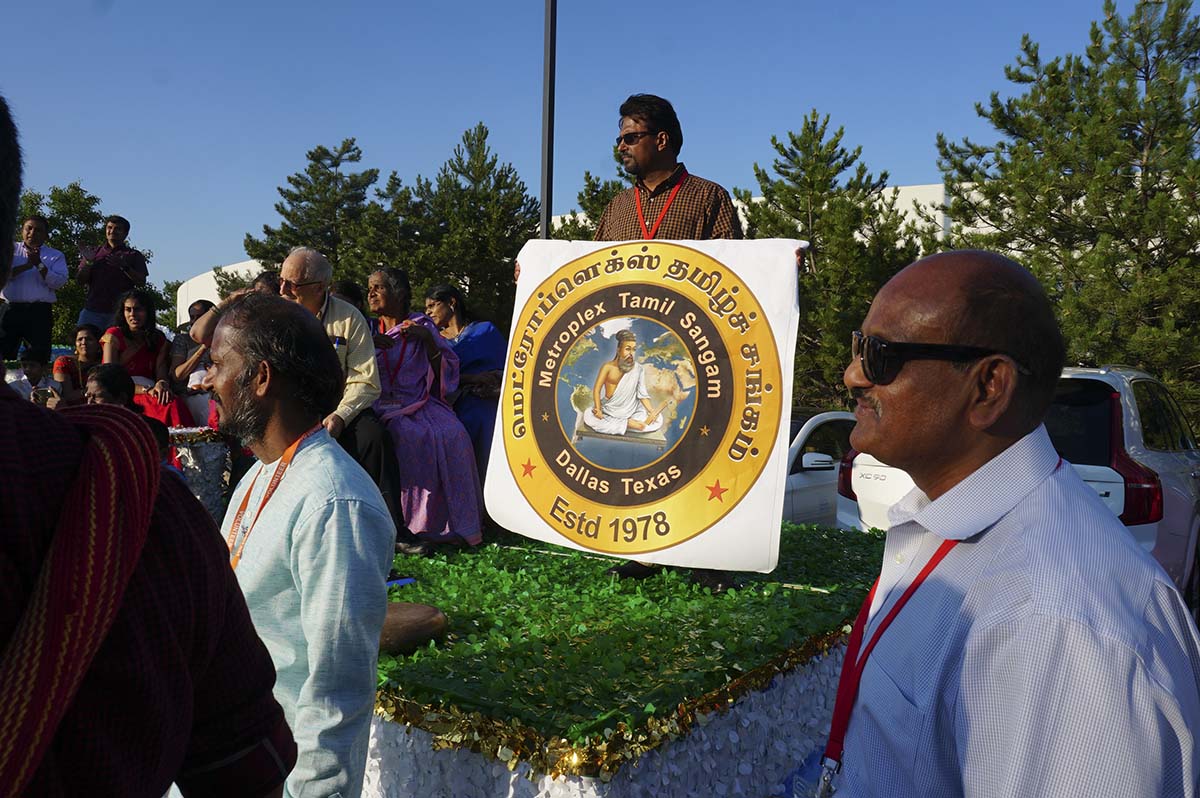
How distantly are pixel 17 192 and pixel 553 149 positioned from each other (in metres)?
6.15

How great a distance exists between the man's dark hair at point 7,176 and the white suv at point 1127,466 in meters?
5.31

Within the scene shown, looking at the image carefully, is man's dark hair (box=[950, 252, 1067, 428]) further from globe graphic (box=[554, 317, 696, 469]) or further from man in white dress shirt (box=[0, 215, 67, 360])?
man in white dress shirt (box=[0, 215, 67, 360])

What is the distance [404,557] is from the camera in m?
5.22

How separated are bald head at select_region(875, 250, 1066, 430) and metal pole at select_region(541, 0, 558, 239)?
5.34 metres

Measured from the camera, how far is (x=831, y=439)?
342 inches

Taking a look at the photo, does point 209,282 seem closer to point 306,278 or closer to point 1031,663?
point 306,278

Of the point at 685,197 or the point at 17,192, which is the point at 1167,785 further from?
the point at 685,197

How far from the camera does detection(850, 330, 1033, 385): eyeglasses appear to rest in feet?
4.62

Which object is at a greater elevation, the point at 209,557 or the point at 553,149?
the point at 553,149

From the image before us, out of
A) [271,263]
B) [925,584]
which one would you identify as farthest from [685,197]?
[271,263]

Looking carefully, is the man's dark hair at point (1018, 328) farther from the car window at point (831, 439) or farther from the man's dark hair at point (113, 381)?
the car window at point (831, 439)

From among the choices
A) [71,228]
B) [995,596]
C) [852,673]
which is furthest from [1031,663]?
[71,228]

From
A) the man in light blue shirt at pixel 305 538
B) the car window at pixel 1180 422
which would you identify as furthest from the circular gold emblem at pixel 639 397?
the car window at pixel 1180 422

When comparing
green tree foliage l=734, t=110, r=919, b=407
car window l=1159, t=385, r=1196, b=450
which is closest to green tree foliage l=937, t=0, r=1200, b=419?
green tree foliage l=734, t=110, r=919, b=407
